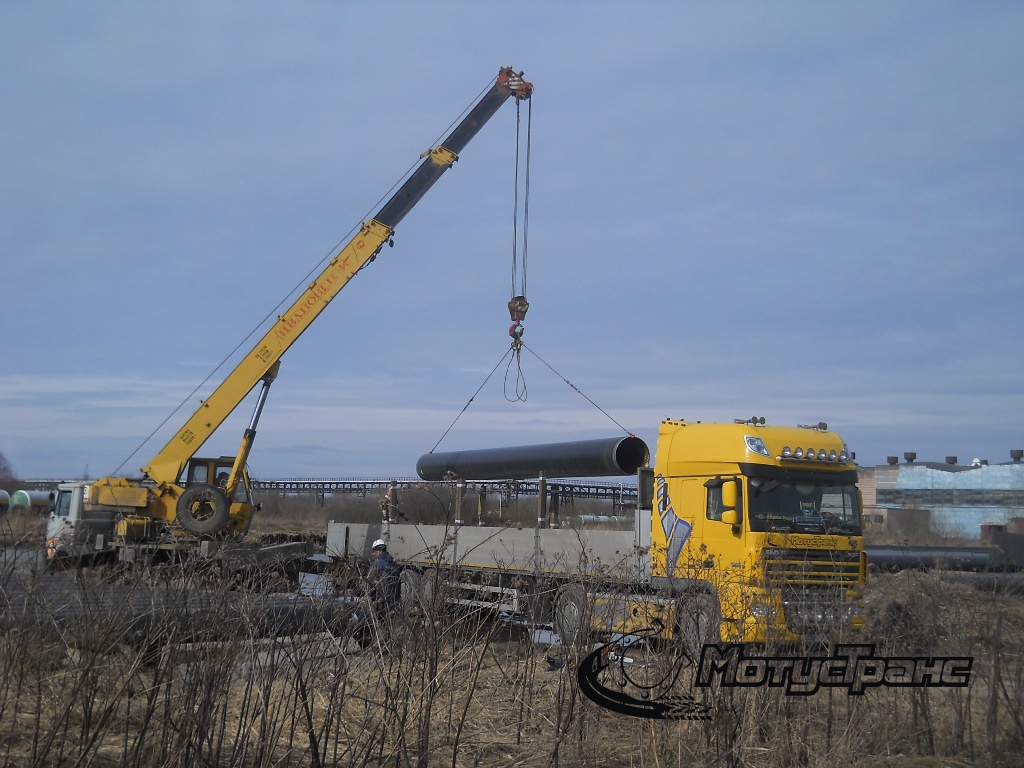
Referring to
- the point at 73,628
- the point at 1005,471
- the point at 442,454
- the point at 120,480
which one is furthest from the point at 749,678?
the point at 1005,471

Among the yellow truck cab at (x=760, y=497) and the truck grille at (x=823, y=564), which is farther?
the yellow truck cab at (x=760, y=497)

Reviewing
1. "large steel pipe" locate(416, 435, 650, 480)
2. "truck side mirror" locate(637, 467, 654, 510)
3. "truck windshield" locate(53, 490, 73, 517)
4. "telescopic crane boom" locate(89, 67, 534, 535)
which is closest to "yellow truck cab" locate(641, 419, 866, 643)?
"truck side mirror" locate(637, 467, 654, 510)

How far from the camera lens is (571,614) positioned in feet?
19.3

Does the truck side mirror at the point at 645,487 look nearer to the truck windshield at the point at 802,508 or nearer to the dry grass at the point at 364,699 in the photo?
the truck windshield at the point at 802,508

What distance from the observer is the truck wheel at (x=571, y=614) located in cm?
542

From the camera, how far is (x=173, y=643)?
15.0 feet

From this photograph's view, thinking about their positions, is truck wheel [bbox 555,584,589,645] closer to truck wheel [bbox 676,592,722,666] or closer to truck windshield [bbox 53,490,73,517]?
truck wheel [bbox 676,592,722,666]

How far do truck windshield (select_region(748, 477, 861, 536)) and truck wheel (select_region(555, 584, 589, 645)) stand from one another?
4.62 metres

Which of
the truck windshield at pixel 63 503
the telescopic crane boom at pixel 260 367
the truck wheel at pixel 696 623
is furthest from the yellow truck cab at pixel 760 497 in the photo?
the truck windshield at pixel 63 503

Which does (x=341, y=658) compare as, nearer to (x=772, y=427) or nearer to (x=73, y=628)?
(x=73, y=628)

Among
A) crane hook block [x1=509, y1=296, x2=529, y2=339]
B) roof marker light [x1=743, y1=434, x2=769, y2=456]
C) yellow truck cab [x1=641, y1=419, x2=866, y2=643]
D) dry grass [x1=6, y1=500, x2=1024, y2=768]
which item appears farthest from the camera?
Answer: crane hook block [x1=509, y1=296, x2=529, y2=339]

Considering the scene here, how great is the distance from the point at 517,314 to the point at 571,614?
10284 millimetres

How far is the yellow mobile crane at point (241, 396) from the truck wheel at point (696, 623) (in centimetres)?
1285

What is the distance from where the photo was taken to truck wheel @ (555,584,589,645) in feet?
17.8
